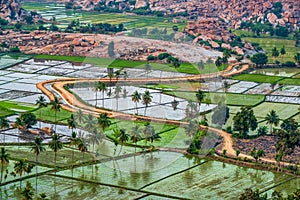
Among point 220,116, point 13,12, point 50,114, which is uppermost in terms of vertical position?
point 13,12

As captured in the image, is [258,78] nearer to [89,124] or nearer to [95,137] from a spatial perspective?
[89,124]

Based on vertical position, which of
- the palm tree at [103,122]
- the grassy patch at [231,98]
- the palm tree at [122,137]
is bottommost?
the grassy patch at [231,98]

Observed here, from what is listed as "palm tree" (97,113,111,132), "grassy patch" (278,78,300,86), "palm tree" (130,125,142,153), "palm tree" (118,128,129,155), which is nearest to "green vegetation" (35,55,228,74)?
"grassy patch" (278,78,300,86)

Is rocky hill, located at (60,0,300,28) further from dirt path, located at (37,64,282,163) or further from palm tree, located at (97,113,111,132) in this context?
palm tree, located at (97,113,111,132)

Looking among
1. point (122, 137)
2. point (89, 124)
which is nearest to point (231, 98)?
point (89, 124)

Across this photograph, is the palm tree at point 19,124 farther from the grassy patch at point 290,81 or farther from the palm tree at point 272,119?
the grassy patch at point 290,81

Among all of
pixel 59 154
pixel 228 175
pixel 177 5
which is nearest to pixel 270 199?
pixel 228 175

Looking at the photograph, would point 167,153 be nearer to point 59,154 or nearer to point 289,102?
point 59,154

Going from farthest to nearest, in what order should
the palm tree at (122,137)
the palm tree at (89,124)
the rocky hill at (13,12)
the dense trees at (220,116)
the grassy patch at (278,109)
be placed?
the rocky hill at (13,12)
the grassy patch at (278,109)
the dense trees at (220,116)
the palm tree at (89,124)
the palm tree at (122,137)

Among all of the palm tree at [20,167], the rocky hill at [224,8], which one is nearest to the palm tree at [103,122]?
the palm tree at [20,167]
